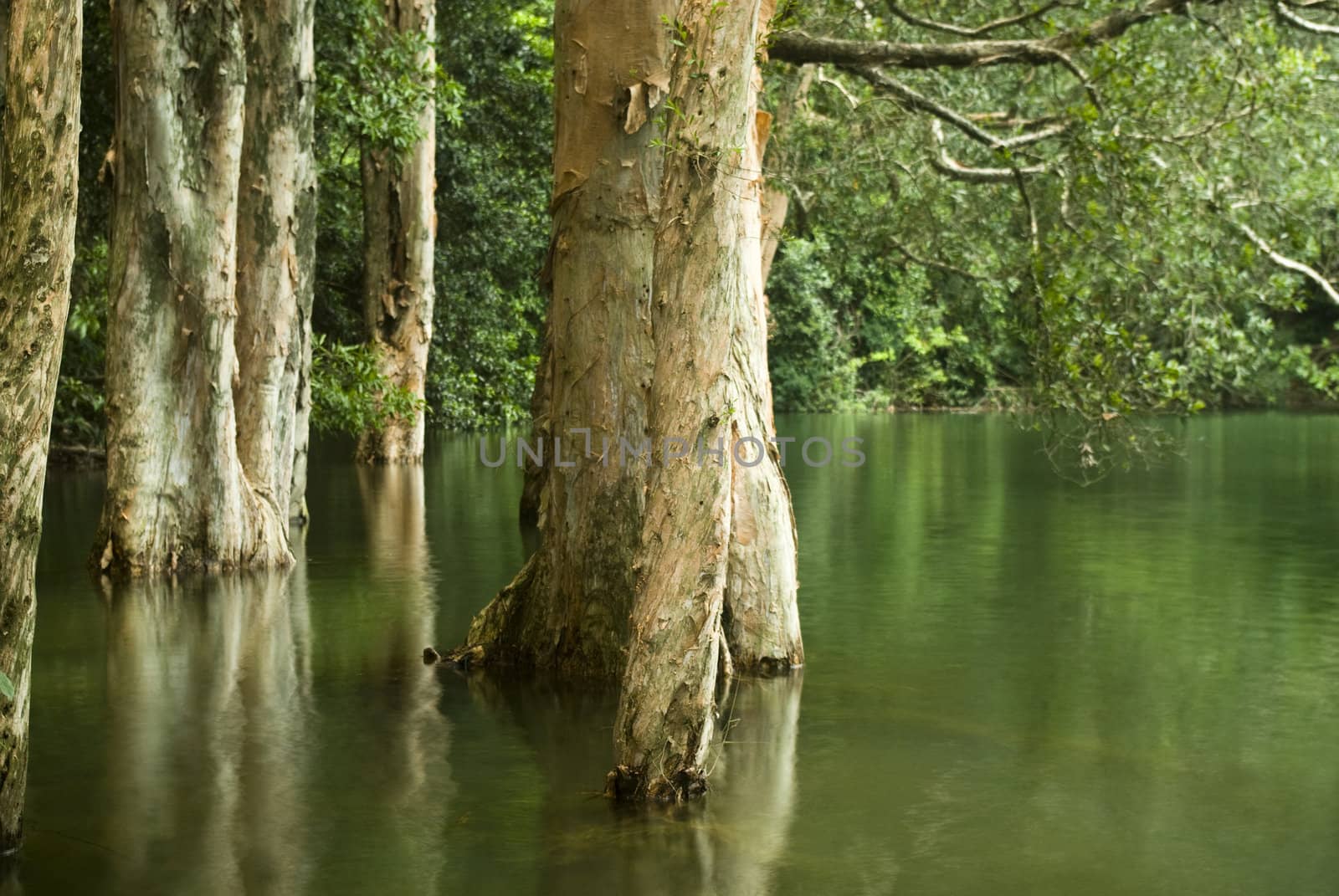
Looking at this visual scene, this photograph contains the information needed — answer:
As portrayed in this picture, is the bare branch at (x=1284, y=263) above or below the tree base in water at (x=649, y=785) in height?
above

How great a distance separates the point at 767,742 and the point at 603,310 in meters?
2.48

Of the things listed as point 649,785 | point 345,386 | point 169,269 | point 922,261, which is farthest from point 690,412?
point 922,261

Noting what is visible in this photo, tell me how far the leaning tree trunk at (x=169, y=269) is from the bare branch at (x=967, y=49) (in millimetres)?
4824

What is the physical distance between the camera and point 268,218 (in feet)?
45.2

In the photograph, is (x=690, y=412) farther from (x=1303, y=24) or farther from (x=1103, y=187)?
(x=1303, y=24)

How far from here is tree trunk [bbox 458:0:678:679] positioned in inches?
335

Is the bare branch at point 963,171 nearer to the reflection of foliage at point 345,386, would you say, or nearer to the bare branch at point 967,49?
the bare branch at point 967,49

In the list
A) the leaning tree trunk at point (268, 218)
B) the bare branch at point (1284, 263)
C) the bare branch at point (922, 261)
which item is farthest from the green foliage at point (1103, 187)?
the leaning tree trunk at point (268, 218)

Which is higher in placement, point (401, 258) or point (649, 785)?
point (401, 258)

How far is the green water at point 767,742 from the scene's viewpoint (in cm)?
572

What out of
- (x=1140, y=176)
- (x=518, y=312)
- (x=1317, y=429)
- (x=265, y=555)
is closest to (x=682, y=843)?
(x=265, y=555)

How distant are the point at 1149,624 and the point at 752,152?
433 cm

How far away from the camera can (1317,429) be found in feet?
127

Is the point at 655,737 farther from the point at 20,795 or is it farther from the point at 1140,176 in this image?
the point at 1140,176
